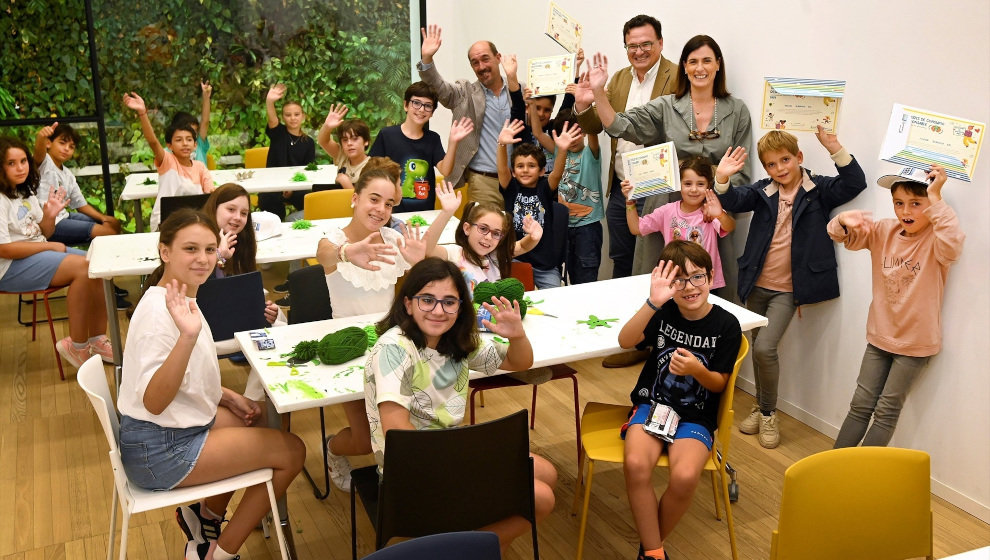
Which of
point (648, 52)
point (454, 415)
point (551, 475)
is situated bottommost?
point (551, 475)

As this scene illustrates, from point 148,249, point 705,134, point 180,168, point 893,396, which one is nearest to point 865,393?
point 893,396

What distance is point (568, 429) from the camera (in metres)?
4.31

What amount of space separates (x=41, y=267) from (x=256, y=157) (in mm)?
2449

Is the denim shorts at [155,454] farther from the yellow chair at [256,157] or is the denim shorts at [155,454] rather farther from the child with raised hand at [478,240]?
the yellow chair at [256,157]

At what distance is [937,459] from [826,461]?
1851 millimetres

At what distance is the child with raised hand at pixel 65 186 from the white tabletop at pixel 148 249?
143cm

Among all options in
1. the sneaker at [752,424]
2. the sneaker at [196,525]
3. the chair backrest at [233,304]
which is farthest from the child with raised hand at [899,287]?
the sneaker at [196,525]

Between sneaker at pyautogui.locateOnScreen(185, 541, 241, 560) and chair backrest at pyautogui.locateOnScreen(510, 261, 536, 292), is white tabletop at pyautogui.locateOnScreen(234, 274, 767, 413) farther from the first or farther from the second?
sneaker at pyautogui.locateOnScreen(185, 541, 241, 560)

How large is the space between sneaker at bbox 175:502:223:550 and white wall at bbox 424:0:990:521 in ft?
9.53

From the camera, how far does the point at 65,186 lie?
5836 mm

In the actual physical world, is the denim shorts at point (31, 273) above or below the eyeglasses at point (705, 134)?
below

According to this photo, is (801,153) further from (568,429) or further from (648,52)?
(568,429)

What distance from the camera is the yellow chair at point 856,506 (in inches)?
87.5

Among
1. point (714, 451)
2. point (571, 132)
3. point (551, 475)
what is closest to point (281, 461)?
point (551, 475)
